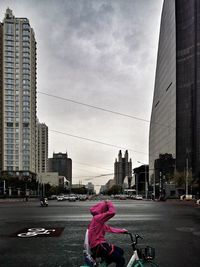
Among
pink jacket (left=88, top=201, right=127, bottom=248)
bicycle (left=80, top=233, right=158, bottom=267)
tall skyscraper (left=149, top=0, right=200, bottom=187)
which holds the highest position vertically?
tall skyscraper (left=149, top=0, right=200, bottom=187)

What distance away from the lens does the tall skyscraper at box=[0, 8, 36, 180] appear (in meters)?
162

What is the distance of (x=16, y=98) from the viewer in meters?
163

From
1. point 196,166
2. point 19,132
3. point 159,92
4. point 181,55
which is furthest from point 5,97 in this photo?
point 196,166

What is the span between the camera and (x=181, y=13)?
416 feet

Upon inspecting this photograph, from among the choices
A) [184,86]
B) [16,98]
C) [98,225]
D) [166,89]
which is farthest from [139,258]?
[16,98]

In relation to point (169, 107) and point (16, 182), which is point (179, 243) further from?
point (169, 107)

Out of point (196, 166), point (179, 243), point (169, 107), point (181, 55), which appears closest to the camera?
point (179, 243)

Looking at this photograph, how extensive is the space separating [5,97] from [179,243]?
15558 cm

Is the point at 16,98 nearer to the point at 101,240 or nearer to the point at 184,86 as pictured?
the point at 184,86

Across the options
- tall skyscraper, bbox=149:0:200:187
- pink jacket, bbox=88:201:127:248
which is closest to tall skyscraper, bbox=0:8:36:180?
tall skyscraper, bbox=149:0:200:187

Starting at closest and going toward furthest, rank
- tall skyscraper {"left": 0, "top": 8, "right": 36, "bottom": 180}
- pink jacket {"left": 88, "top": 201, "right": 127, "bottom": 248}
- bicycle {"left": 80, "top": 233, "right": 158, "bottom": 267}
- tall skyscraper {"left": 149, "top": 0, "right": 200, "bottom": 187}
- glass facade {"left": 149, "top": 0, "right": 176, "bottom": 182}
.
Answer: bicycle {"left": 80, "top": 233, "right": 158, "bottom": 267} < pink jacket {"left": 88, "top": 201, "right": 127, "bottom": 248} < tall skyscraper {"left": 149, "top": 0, "right": 200, "bottom": 187} < glass facade {"left": 149, "top": 0, "right": 176, "bottom": 182} < tall skyscraper {"left": 0, "top": 8, "right": 36, "bottom": 180}

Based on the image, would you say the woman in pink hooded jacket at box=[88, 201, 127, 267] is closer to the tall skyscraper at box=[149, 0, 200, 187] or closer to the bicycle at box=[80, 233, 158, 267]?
the bicycle at box=[80, 233, 158, 267]

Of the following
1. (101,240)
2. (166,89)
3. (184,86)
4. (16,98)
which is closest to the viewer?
(101,240)

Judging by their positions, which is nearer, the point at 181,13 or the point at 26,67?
the point at 181,13
